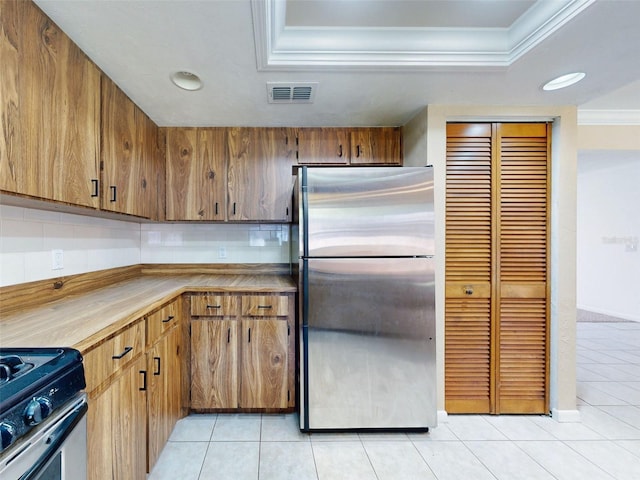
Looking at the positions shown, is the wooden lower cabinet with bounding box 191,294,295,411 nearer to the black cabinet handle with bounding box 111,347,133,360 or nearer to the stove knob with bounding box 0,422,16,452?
the black cabinet handle with bounding box 111,347,133,360

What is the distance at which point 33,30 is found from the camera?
1139mm

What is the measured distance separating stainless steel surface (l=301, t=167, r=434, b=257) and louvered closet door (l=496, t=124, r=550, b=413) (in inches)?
34.9

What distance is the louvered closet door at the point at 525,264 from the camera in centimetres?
207

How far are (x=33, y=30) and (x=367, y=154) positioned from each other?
1990 millimetres

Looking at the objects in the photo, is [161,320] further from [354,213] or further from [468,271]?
[468,271]

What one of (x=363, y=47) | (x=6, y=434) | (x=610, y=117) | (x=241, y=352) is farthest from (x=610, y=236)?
(x=6, y=434)

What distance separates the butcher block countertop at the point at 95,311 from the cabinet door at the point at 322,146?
1045mm

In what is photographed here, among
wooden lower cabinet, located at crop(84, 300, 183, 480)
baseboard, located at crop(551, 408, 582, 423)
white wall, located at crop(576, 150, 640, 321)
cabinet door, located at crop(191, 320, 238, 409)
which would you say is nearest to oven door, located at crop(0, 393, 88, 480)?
wooden lower cabinet, located at crop(84, 300, 183, 480)

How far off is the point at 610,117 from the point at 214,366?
4049 mm

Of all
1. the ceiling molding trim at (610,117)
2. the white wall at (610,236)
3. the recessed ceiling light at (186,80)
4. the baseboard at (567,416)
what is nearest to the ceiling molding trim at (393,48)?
the recessed ceiling light at (186,80)

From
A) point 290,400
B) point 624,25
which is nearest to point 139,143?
point 290,400

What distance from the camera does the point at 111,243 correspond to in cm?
219

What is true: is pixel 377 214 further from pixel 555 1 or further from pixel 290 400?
pixel 290 400

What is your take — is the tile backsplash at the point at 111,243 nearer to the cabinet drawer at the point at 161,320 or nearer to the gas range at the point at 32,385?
the cabinet drawer at the point at 161,320
